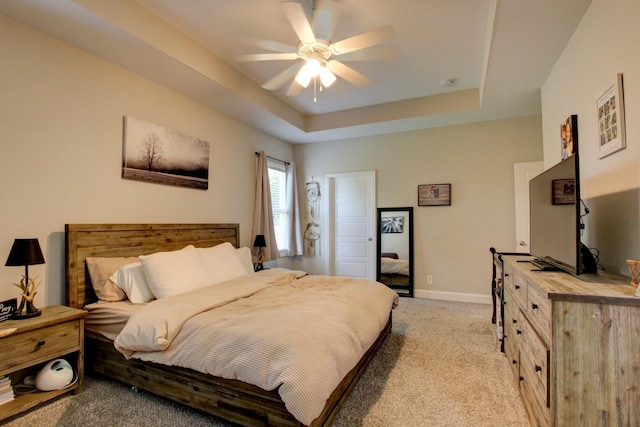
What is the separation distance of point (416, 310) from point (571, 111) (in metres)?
2.72

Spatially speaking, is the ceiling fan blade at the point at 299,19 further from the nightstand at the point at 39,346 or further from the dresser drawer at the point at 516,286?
the nightstand at the point at 39,346

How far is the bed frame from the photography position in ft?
5.39

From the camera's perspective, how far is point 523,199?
4.16 meters

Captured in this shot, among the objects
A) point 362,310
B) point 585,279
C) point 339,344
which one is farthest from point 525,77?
point 339,344

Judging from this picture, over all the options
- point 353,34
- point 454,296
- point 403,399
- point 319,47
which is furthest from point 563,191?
point 454,296

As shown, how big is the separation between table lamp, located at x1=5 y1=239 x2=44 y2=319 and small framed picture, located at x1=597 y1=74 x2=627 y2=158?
361 centimetres

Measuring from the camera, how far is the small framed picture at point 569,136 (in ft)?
7.68

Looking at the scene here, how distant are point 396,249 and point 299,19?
3638 millimetres

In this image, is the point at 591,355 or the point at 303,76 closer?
the point at 591,355

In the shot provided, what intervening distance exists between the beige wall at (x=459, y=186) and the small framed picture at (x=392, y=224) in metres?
0.24

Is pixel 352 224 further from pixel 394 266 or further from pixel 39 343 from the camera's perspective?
pixel 39 343

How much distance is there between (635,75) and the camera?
158 cm

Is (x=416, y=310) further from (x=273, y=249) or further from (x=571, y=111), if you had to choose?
(x=571, y=111)

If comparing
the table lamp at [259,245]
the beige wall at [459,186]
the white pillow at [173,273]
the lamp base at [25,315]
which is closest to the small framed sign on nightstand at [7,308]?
the lamp base at [25,315]
